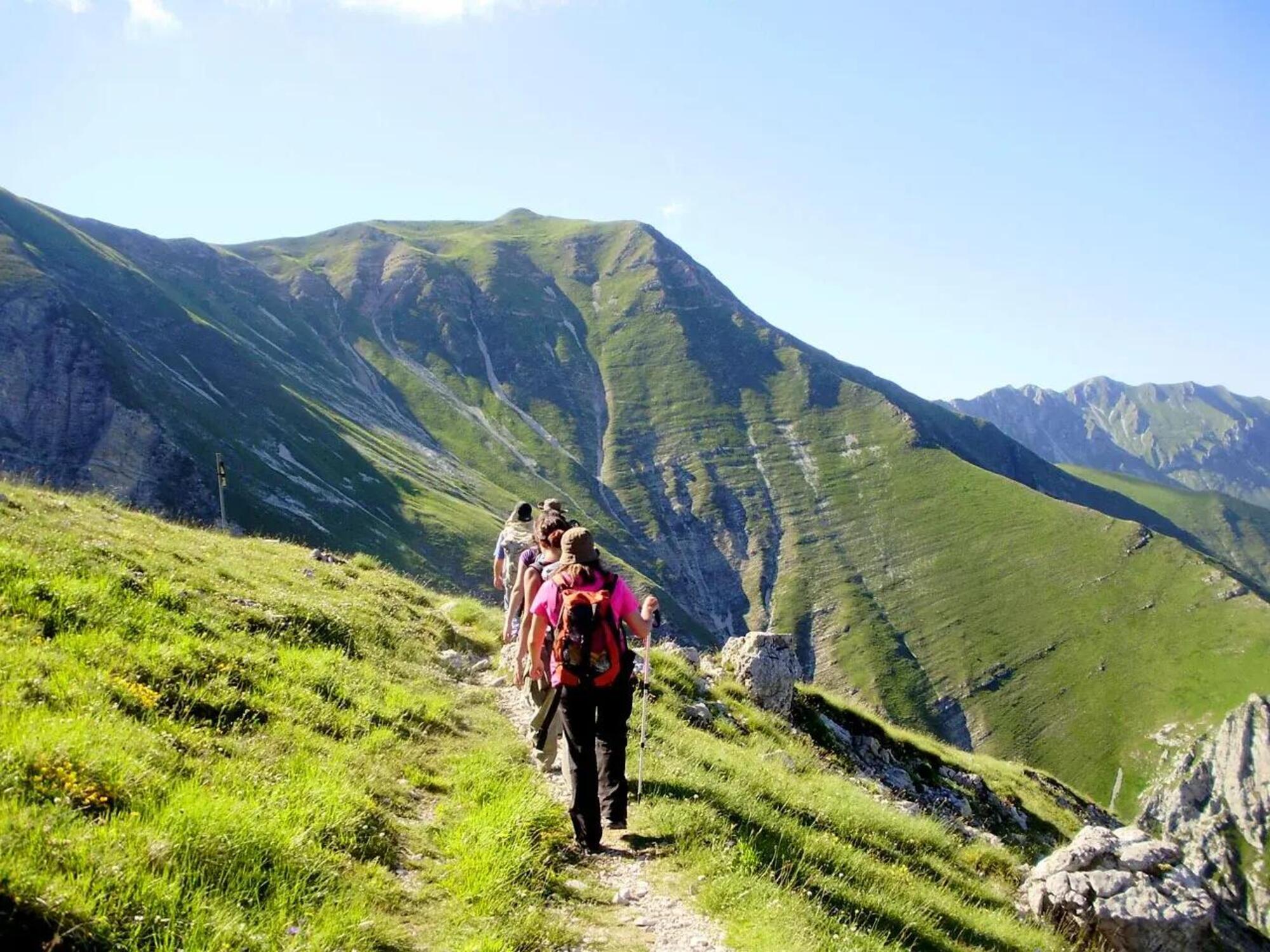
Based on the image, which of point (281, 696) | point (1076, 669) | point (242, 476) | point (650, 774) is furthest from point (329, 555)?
point (1076, 669)

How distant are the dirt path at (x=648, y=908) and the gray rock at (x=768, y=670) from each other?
13588 millimetres

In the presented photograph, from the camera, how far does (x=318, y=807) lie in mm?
6930

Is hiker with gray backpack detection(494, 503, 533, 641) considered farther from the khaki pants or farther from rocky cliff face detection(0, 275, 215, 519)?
rocky cliff face detection(0, 275, 215, 519)

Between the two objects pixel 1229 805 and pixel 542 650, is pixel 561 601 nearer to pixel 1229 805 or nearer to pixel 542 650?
pixel 542 650

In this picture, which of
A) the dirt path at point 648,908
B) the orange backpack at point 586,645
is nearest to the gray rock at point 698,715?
the dirt path at point 648,908

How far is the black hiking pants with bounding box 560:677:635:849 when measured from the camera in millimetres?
8414

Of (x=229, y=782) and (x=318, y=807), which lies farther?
(x=318, y=807)

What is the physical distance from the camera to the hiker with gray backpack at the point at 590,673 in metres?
8.48

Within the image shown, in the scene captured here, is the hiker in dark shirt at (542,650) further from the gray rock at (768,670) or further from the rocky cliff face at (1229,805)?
the rocky cliff face at (1229,805)

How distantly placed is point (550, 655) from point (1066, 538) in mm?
212230

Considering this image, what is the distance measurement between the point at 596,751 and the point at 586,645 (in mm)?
1340

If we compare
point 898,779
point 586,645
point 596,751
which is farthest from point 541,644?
point 898,779

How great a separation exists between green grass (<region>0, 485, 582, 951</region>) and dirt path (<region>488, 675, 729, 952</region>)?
22.8 inches

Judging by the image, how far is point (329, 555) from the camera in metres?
23.9
